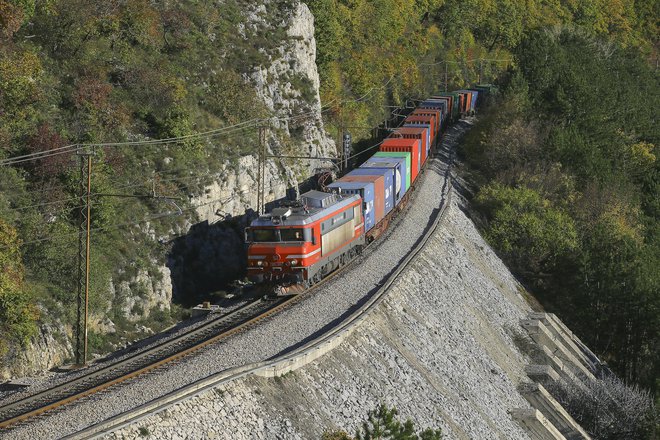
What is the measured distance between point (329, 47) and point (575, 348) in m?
39.0

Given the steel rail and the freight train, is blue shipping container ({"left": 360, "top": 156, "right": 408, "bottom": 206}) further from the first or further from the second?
the steel rail

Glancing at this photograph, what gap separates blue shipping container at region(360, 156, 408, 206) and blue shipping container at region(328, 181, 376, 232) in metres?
6.10

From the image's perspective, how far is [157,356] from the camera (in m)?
29.7

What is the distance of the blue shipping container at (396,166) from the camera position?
53.1 m

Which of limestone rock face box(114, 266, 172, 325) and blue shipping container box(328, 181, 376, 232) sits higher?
blue shipping container box(328, 181, 376, 232)

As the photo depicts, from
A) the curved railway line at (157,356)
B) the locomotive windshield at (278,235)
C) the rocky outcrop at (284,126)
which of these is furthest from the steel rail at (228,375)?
the rocky outcrop at (284,126)

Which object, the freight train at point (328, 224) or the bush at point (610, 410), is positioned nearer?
the freight train at point (328, 224)

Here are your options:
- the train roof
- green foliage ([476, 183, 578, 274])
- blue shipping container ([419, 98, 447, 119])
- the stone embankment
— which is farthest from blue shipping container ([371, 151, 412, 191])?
blue shipping container ([419, 98, 447, 119])

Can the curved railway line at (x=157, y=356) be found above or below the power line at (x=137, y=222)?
below

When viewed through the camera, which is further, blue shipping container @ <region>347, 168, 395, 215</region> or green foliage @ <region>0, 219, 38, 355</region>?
blue shipping container @ <region>347, 168, 395, 215</region>

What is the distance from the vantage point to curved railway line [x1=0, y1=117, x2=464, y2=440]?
80.8ft

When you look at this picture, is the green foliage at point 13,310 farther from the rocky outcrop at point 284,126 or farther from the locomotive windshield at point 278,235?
the rocky outcrop at point 284,126

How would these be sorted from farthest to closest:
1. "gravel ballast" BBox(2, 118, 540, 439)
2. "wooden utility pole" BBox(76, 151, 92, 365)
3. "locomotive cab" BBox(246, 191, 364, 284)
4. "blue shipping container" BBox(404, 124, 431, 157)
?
"blue shipping container" BBox(404, 124, 431, 157)
"locomotive cab" BBox(246, 191, 364, 284)
"wooden utility pole" BBox(76, 151, 92, 365)
"gravel ballast" BBox(2, 118, 540, 439)

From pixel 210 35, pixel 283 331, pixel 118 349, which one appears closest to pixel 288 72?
pixel 210 35
